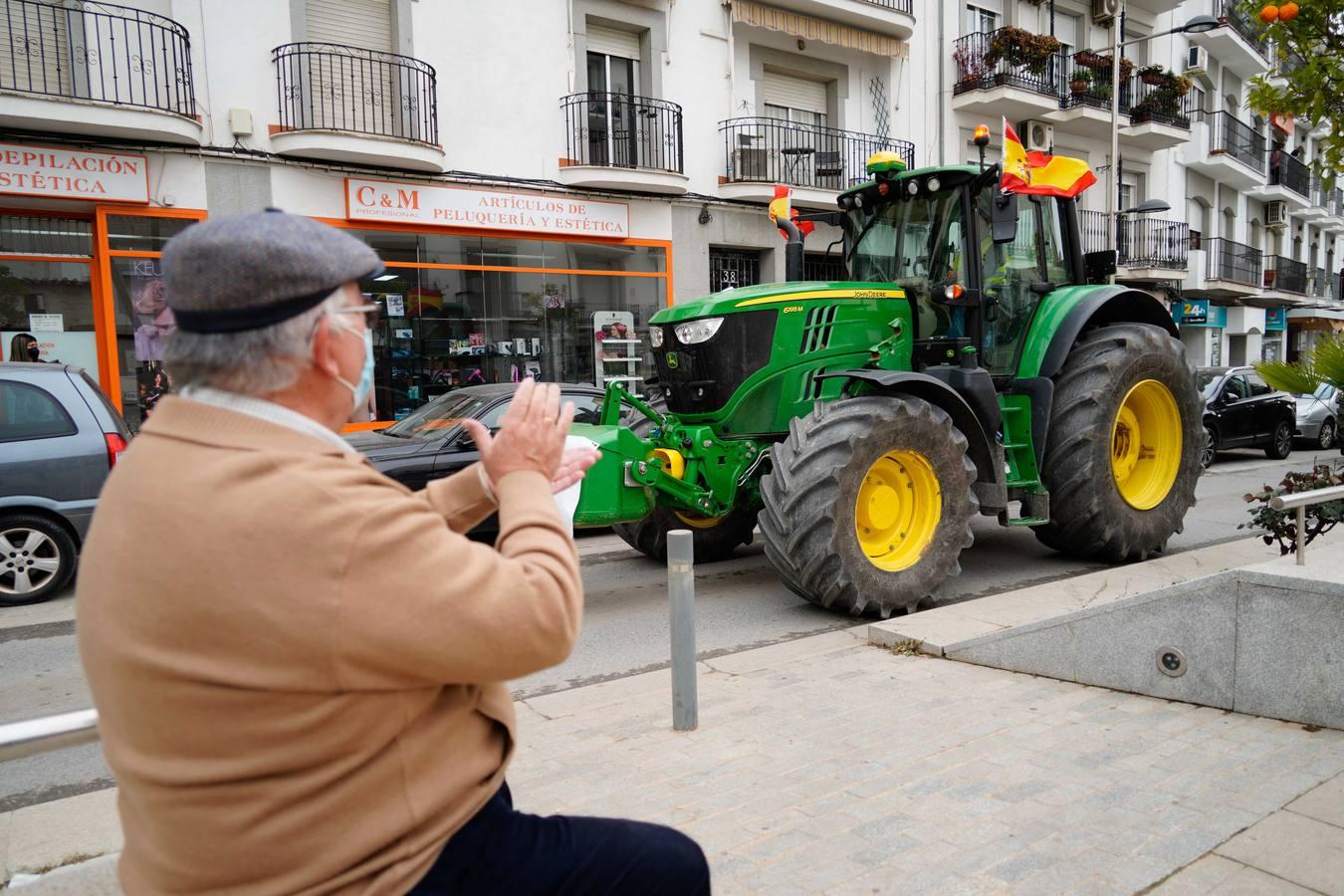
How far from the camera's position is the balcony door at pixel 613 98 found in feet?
49.8

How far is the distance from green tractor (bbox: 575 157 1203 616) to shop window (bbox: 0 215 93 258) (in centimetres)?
841

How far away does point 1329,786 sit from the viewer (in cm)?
327

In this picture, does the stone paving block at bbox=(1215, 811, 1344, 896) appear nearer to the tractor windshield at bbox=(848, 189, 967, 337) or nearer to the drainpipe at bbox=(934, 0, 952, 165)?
the tractor windshield at bbox=(848, 189, 967, 337)

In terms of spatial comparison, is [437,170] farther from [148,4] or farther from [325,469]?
[325,469]

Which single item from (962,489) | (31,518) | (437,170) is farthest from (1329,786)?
(437,170)

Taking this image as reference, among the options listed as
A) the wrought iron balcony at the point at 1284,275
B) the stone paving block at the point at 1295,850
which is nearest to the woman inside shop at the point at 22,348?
the stone paving block at the point at 1295,850

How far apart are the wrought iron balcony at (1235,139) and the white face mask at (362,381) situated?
30647mm

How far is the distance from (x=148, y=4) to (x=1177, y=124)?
22.5 metres

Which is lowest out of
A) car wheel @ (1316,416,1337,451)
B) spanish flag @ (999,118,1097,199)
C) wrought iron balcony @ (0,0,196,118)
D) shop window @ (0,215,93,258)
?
car wheel @ (1316,416,1337,451)

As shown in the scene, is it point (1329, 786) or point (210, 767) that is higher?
point (210, 767)

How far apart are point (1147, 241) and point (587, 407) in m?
21.7

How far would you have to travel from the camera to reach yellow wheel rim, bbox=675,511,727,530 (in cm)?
735

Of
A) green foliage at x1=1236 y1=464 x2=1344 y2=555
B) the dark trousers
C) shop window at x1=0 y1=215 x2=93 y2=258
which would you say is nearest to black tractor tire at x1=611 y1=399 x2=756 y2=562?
green foliage at x1=1236 y1=464 x2=1344 y2=555

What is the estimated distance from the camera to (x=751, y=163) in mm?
16688
